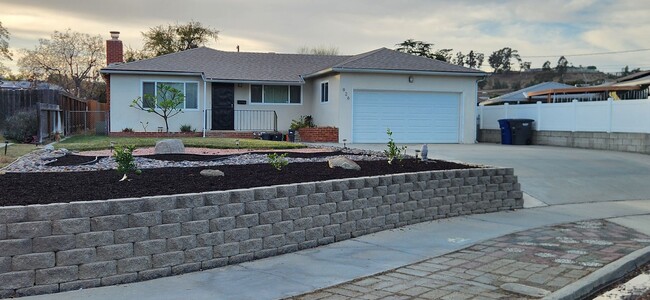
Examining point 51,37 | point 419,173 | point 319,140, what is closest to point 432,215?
point 419,173

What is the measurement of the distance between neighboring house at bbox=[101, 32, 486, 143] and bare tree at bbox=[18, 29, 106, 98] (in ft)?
90.4

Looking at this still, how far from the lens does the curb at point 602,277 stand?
5434 millimetres

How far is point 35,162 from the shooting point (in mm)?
11156

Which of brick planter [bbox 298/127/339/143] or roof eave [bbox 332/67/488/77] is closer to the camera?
roof eave [bbox 332/67/488/77]

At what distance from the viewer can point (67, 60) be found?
167 ft

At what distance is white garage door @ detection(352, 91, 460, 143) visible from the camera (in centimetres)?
2327

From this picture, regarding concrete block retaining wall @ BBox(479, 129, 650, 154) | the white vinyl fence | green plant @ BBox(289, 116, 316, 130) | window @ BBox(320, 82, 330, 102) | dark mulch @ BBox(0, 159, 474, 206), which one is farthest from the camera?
green plant @ BBox(289, 116, 316, 130)

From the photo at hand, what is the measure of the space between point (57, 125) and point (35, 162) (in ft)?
43.5

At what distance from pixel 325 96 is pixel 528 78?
183 feet

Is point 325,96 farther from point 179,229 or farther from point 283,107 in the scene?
point 179,229

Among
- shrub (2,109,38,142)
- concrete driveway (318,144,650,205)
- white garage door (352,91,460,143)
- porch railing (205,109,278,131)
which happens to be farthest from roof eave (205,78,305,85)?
concrete driveway (318,144,650,205)

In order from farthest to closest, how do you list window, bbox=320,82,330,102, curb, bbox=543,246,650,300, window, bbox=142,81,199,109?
window, bbox=320,82,330,102
window, bbox=142,81,199,109
curb, bbox=543,246,650,300

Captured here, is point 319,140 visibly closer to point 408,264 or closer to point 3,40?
point 408,264

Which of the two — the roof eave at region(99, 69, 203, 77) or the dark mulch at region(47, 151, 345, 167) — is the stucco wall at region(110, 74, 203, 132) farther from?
the dark mulch at region(47, 151, 345, 167)
